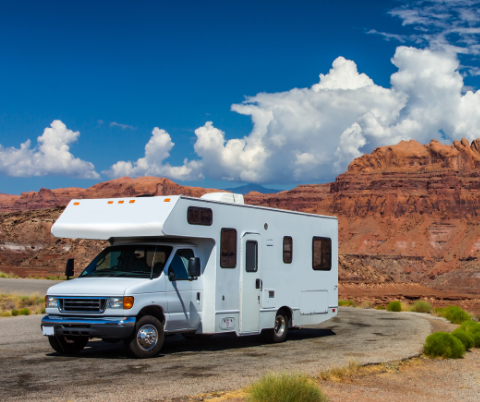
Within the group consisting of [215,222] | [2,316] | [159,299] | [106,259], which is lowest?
[2,316]

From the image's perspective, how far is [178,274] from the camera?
10.7 metres

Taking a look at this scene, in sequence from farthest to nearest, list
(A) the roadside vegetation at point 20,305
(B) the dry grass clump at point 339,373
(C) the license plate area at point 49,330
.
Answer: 1. (A) the roadside vegetation at point 20,305
2. (C) the license plate area at point 49,330
3. (B) the dry grass clump at point 339,373

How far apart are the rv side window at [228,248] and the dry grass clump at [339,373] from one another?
Answer: 3.36 meters

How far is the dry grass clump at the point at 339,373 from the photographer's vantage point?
27.8 ft

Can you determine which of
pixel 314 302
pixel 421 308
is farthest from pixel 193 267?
pixel 421 308

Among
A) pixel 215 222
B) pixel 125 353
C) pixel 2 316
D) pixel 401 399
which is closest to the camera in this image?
pixel 401 399

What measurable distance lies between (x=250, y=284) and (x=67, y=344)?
382 cm

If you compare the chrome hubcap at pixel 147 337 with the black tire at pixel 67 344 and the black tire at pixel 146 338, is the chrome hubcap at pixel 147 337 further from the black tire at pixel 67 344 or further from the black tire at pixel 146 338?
the black tire at pixel 67 344

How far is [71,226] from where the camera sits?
11.1 meters

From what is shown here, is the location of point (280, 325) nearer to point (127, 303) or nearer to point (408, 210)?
point (127, 303)

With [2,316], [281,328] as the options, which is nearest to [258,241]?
[281,328]

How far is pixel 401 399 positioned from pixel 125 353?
5.17 meters

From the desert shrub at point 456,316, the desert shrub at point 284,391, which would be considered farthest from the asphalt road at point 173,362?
the desert shrub at point 456,316

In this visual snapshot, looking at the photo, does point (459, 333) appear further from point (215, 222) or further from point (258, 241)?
point (215, 222)
